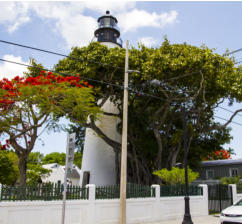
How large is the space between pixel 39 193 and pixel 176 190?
7711 mm

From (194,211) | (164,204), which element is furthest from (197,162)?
(164,204)

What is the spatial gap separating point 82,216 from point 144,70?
1055 centimetres

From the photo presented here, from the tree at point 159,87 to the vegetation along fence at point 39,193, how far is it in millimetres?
7825

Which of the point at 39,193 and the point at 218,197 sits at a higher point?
the point at 39,193

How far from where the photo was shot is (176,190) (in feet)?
47.6

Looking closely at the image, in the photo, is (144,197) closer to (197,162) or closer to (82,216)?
(82,216)

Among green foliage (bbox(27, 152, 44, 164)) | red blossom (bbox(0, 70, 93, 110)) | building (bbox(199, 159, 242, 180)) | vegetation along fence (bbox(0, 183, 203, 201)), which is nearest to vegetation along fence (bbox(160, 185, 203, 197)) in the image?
vegetation along fence (bbox(0, 183, 203, 201))

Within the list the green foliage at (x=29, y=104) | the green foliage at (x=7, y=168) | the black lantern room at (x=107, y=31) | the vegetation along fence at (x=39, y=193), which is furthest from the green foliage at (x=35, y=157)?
the vegetation along fence at (x=39, y=193)

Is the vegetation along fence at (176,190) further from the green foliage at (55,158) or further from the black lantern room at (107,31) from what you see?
the green foliage at (55,158)

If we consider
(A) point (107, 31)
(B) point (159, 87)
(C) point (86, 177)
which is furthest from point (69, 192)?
(A) point (107, 31)

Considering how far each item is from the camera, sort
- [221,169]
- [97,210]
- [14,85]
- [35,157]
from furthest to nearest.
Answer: [35,157] → [221,169] → [14,85] → [97,210]

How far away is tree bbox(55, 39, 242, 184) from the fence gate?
13.3ft

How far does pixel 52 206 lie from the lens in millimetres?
10164

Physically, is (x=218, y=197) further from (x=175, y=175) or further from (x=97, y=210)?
(x=97, y=210)
